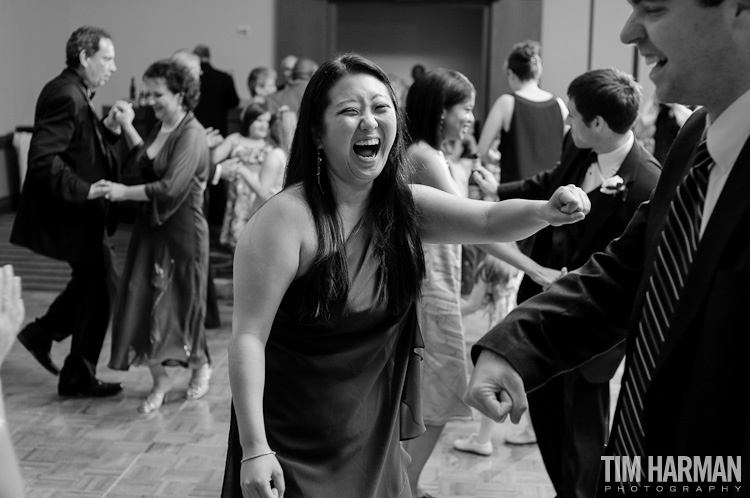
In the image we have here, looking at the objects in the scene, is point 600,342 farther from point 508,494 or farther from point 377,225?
point 508,494

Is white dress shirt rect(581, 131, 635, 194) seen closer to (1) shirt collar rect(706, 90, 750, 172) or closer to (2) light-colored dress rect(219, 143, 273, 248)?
(1) shirt collar rect(706, 90, 750, 172)

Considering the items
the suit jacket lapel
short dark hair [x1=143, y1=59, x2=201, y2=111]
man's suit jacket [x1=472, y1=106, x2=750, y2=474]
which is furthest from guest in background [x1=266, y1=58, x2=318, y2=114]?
the suit jacket lapel

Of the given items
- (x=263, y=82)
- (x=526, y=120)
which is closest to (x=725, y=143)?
(x=526, y=120)

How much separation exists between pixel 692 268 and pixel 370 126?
3.00 ft

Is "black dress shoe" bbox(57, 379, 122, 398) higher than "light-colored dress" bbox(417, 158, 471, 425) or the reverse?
the reverse

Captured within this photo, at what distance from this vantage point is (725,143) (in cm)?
131

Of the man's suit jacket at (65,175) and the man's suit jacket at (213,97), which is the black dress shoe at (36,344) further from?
the man's suit jacket at (213,97)

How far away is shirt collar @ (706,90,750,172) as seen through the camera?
1.29 metres

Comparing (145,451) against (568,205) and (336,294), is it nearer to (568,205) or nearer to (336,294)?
(336,294)

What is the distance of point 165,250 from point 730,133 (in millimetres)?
3493

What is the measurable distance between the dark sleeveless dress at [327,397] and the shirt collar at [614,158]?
4.08 feet

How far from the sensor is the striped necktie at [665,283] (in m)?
1.33

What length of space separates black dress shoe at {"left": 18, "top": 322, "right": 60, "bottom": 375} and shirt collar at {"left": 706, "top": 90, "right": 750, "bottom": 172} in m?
4.09

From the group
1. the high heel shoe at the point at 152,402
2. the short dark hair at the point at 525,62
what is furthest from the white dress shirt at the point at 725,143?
the short dark hair at the point at 525,62
